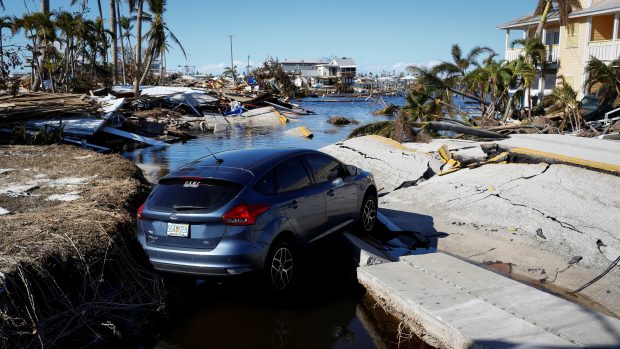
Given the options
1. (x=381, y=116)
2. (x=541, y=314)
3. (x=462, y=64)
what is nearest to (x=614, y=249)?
(x=541, y=314)

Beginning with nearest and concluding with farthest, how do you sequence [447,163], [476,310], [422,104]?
[476,310] → [447,163] → [422,104]

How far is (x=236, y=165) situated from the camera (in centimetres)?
641

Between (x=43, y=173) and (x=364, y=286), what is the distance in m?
6.72

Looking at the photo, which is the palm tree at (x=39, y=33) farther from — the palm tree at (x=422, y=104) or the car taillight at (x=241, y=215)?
the car taillight at (x=241, y=215)

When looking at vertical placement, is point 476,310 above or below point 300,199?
below

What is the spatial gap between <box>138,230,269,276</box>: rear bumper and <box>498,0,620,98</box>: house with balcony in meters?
25.1

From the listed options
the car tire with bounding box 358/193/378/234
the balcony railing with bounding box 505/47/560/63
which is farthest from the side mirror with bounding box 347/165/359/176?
the balcony railing with bounding box 505/47/560/63

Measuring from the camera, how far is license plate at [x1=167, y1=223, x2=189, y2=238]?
226 inches

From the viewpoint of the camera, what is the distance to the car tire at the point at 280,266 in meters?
5.89

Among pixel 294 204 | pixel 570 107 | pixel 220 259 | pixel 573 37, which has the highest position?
pixel 573 37

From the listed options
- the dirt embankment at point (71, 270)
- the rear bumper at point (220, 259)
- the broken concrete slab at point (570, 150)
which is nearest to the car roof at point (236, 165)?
the rear bumper at point (220, 259)

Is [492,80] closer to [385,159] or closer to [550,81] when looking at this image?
[550,81]

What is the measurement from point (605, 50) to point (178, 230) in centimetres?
2682

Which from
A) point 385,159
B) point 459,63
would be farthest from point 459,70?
point 385,159
